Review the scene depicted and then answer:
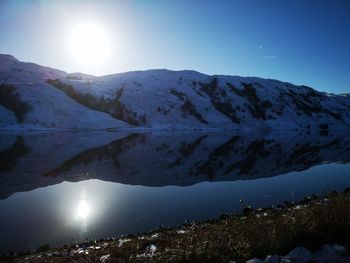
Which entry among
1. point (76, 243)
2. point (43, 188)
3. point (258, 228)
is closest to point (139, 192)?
point (43, 188)

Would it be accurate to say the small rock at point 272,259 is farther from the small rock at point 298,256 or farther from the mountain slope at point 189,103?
the mountain slope at point 189,103

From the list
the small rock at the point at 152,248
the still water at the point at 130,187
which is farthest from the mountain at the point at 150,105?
the small rock at the point at 152,248

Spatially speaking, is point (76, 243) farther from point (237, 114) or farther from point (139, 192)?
point (237, 114)

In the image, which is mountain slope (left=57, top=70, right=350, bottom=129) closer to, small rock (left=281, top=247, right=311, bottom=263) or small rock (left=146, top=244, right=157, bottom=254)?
small rock (left=146, top=244, right=157, bottom=254)

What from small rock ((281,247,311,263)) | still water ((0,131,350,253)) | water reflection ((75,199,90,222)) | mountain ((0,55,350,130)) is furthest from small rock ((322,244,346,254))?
mountain ((0,55,350,130))

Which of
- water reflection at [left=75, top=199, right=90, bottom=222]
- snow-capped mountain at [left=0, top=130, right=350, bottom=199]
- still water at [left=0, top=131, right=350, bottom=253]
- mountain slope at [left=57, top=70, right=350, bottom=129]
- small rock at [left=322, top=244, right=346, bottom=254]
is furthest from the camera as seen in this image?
mountain slope at [left=57, top=70, right=350, bottom=129]

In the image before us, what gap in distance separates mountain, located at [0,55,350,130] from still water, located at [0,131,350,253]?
72307 mm

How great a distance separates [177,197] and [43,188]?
40.3ft

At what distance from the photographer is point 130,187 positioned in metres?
30.5

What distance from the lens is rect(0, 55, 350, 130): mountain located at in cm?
12269

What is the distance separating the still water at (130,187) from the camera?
18.6m

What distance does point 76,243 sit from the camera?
15492 mm

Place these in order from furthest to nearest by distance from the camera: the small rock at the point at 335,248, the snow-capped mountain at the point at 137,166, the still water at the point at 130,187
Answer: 1. the snow-capped mountain at the point at 137,166
2. the still water at the point at 130,187
3. the small rock at the point at 335,248

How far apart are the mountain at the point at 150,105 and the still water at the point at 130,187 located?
72.3m
